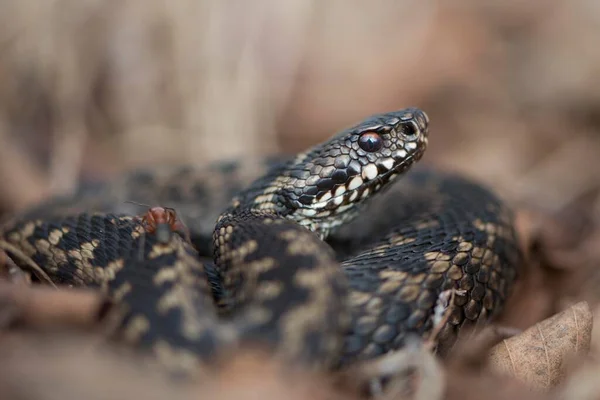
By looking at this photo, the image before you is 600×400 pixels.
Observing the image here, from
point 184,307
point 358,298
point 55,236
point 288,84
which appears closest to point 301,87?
point 288,84

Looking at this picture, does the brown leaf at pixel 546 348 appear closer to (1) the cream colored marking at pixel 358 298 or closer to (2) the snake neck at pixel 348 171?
(1) the cream colored marking at pixel 358 298

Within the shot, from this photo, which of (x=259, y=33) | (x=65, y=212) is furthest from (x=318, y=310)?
(x=259, y=33)

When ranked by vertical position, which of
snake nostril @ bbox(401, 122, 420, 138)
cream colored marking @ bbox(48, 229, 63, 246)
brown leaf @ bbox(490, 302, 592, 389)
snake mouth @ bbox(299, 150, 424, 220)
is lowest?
brown leaf @ bbox(490, 302, 592, 389)

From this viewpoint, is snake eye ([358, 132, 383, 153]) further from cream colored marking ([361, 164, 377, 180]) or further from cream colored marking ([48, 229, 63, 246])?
cream colored marking ([48, 229, 63, 246])

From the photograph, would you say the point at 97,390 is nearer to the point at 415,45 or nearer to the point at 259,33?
the point at 259,33

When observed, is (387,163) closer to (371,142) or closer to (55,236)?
(371,142)

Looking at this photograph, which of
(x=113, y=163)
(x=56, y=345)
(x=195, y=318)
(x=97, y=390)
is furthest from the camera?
(x=113, y=163)

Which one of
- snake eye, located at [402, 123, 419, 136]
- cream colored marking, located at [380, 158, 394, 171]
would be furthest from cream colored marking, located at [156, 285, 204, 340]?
snake eye, located at [402, 123, 419, 136]
